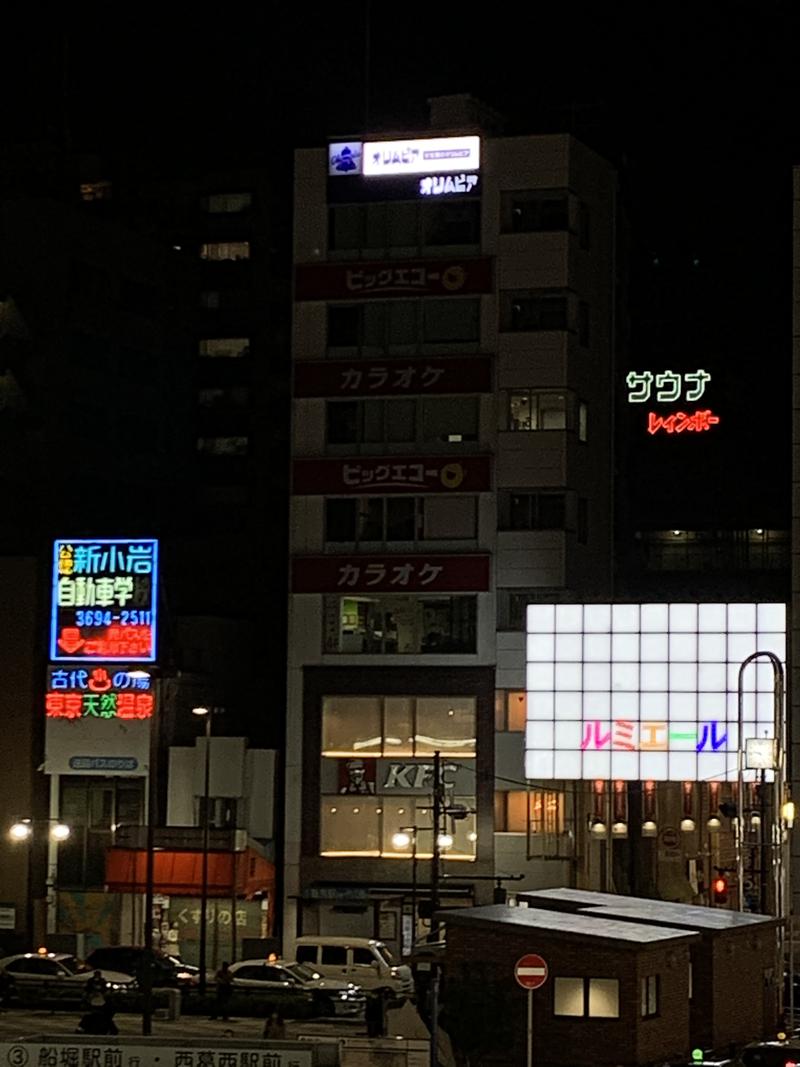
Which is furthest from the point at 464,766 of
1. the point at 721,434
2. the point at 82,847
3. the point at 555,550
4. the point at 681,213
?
the point at 681,213

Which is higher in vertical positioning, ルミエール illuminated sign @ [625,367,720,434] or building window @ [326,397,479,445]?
ルミエール illuminated sign @ [625,367,720,434]

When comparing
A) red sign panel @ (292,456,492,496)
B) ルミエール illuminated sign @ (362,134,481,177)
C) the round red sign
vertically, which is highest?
ルミエール illuminated sign @ (362,134,481,177)

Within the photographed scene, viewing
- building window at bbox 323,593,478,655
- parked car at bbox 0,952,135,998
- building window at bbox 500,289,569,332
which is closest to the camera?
parked car at bbox 0,952,135,998

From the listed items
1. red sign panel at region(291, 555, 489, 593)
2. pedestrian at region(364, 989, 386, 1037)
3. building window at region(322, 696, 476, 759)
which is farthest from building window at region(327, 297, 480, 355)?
pedestrian at region(364, 989, 386, 1037)

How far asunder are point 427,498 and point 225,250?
47.4m

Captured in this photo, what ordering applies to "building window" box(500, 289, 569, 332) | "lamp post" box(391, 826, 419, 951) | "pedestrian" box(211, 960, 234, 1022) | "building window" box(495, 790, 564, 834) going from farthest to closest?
"building window" box(500, 289, 569, 332) → "building window" box(495, 790, 564, 834) → "lamp post" box(391, 826, 419, 951) → "pedestrian" box(211, 960, 234, 1022)

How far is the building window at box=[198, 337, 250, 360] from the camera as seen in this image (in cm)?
11706

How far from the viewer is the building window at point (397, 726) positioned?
2904 inches

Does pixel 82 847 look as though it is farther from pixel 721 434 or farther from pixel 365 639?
pixel 721 434

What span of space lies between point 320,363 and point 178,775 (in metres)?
15.7

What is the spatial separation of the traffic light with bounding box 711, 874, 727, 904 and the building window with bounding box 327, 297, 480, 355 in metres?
20.7

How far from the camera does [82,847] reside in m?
75.9

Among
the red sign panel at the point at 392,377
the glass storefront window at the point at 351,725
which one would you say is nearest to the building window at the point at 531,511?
the red sign panel at the point at 392,377

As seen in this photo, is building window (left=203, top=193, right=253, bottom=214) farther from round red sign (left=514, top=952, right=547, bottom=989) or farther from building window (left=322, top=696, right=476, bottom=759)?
round red sign (left=514, top=952, right=547, bottom=989)
